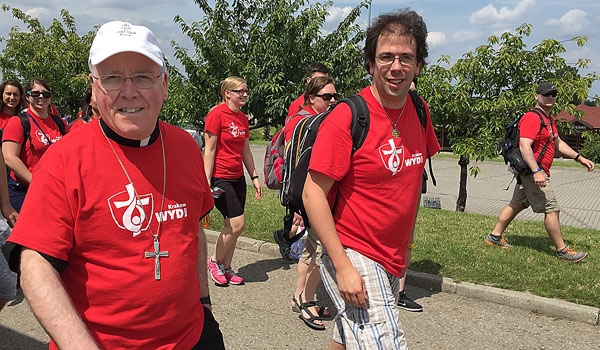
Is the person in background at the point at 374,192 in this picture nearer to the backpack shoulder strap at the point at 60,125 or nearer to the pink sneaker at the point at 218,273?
the pink sneaker at the point at 218,273

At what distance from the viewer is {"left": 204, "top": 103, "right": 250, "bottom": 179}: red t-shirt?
5.38m

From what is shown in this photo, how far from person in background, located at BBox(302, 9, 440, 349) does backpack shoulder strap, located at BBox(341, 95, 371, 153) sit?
25 mm

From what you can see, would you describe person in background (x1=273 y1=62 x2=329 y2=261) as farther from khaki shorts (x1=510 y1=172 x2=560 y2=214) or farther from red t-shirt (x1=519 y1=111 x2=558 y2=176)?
khaki shorts (x1=510 y1=172 x2=560 y2=214)

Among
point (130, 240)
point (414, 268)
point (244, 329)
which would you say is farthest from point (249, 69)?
point (130, 240)

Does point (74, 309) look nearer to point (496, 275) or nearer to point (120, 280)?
point (120, 280)

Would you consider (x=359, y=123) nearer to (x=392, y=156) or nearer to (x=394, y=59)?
(x=392, y=156)

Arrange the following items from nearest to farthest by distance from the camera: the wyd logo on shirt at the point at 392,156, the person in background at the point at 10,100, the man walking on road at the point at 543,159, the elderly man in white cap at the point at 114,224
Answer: the elderly man in white cap at the point at 114,224 < the wyd logo on shirt at the point at 392,156 < the person in background at the point at 10,100 < the man walking on road at the point at 543,159

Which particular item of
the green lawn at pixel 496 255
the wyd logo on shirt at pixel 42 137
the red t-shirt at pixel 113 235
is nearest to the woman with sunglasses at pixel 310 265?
the green lawn at pixel 496 255

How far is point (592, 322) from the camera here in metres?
4.59

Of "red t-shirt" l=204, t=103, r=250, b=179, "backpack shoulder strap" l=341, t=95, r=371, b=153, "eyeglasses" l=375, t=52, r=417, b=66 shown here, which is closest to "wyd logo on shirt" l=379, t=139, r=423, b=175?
"backpack shoulder strap" l=341, t=95, r=371, b=153

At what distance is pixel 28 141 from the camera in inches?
199

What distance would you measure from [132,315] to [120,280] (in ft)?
0.40

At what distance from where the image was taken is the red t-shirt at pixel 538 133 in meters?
6.20

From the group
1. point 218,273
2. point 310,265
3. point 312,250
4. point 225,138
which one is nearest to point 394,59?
point 312,250
